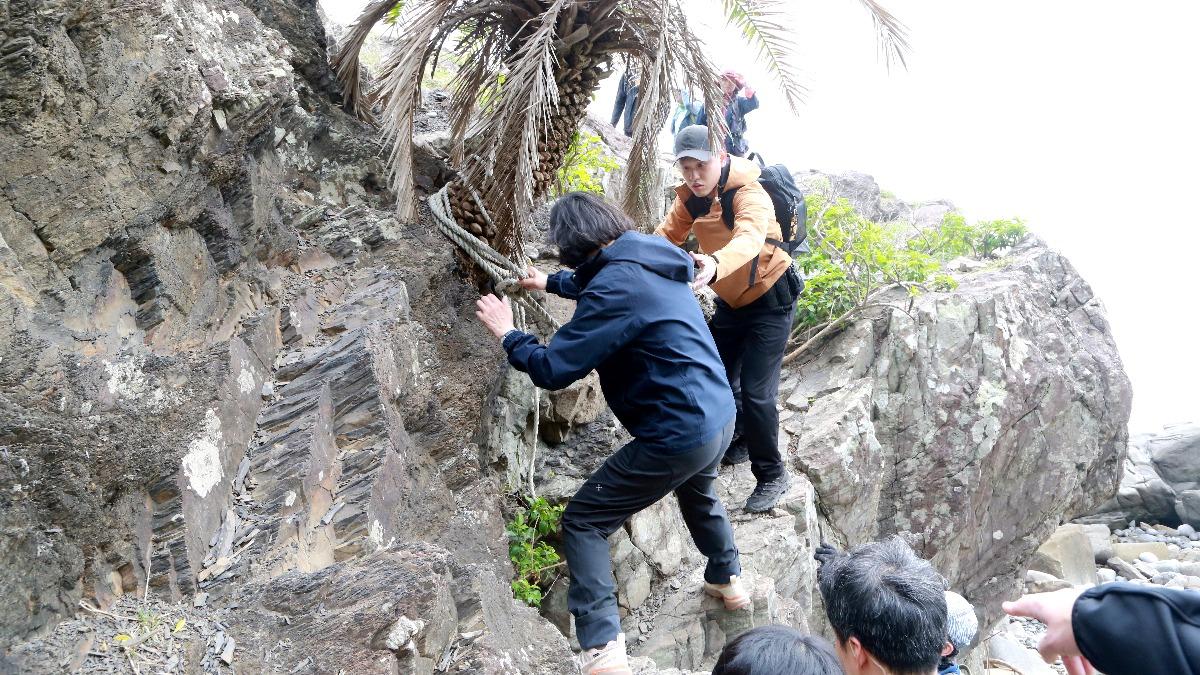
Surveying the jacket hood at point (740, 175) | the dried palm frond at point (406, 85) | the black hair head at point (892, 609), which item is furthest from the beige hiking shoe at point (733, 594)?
the dried palm frond at point (406, 85)

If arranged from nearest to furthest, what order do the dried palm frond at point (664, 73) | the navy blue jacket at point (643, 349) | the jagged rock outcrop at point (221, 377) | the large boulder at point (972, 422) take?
the jagged rock outcrop at point (221, 377) < the navy blue jacket at point (643, 349) < the dried palm frond at point (664, 73) < the large boulder at point (972, 422)

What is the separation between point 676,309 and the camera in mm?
3682

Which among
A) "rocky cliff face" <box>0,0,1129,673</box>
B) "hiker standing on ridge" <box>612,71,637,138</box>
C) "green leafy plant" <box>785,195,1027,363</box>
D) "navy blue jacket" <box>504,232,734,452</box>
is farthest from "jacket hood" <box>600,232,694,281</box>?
"hiker standing on ridge" <box>612,71,637,138</box>

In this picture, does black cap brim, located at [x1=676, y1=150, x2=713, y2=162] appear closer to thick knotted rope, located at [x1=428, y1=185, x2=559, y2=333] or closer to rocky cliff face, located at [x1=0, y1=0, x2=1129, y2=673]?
thick knotted rope, located at [x1=428, y1=185, x2=559, y2=333]

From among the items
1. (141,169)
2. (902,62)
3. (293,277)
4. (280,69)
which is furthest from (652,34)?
(141,169)

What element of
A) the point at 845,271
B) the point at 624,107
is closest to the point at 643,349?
the point at 845,271

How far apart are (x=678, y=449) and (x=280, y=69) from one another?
2826mm

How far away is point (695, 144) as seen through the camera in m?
4.70

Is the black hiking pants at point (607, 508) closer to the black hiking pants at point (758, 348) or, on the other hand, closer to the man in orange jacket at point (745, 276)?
the man in orange jacket at point (745, 276)

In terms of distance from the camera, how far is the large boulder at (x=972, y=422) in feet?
24.8

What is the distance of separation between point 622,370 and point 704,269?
823 mm

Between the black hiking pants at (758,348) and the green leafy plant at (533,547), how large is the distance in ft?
4.70

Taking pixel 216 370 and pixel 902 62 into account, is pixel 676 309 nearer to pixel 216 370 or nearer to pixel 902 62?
pixel 216 370

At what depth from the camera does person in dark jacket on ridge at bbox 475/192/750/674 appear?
354 cm
